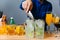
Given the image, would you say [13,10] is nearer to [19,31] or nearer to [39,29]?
[19,31]

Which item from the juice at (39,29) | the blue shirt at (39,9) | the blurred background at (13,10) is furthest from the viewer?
the blurred background at (13,10)

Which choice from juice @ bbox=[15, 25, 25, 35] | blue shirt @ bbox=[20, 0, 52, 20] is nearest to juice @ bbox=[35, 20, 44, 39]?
juice @ bbox=[15, 25, 25, 35]

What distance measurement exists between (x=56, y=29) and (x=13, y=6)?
112 cm

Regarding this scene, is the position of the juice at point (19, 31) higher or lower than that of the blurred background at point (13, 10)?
lower

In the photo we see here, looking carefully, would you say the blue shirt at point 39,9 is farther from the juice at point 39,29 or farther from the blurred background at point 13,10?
the blurred background at point 13,10

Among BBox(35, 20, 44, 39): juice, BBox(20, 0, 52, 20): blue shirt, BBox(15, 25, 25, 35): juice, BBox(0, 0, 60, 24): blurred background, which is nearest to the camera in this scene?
BBox(35, 20, 44, 39): juice

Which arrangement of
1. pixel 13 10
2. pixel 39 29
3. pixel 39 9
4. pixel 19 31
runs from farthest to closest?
pixel 13 10 < pixel 39 9 < pixel 19 31 < pixel 39 29

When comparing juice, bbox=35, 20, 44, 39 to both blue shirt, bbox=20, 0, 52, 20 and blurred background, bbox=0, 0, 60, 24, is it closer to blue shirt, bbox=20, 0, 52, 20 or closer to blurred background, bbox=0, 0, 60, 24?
→ blue shirt, bbox=20, 0, 52, 20

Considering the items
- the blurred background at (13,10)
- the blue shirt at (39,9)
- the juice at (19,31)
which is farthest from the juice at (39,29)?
the blurred background at (13,10)

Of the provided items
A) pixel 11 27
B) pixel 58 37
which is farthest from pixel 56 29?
pixel 11 27

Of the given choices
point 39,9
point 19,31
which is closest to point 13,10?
point 39,9

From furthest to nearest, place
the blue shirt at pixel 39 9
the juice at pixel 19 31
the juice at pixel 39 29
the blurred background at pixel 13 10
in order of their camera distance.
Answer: the blurred background at pixel 13 10 < the blue shirt at pixel 39 9 < the juice at pixel 19 31 < the juice at pixel 39 29

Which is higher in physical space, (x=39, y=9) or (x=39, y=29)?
(x=39, y=9)

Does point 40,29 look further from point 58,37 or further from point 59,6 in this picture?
point 59,6
